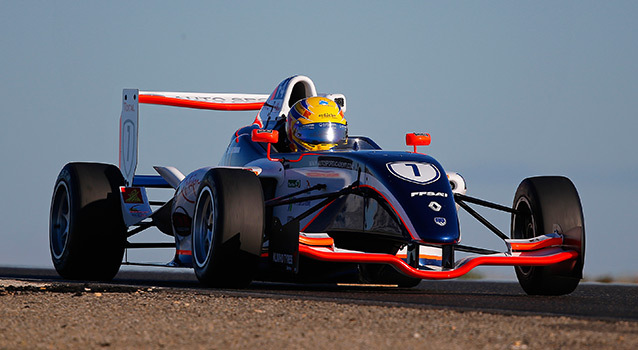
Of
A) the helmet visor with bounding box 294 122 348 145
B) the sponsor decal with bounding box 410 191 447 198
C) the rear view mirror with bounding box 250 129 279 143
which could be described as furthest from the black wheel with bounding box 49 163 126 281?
the sponsor decal with bounding box 410 191 447 198

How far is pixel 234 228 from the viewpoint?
9633mm

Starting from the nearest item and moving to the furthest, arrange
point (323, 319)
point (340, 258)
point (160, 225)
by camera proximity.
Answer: point (323, 319)
point (340, 258)
point (160, 225)

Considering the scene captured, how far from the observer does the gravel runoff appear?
18.2ft

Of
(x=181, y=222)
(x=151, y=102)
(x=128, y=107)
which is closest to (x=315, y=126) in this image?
(x=181, y=222)

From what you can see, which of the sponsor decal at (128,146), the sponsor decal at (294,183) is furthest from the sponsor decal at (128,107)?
the sponsor decal at (294,183)

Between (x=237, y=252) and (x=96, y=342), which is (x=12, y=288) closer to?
(x=237, y=252)

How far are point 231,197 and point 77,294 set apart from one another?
1.69 metres

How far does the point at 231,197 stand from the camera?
971cm

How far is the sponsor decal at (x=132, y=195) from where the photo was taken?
12719 mm

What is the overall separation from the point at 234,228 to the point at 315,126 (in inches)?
104

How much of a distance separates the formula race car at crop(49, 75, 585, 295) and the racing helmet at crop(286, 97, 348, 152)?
0.02 m

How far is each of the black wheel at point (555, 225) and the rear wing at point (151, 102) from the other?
5347 millimetres

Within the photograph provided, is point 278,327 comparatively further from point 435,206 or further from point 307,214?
point 307,214

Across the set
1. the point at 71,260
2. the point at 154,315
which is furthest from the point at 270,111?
the point at 154,315
